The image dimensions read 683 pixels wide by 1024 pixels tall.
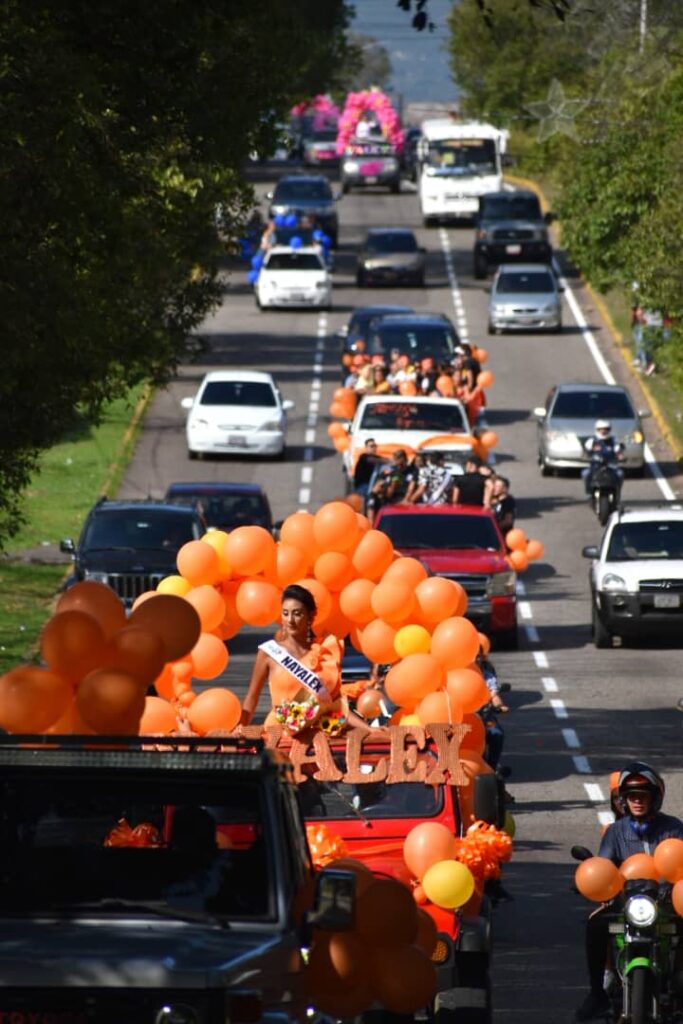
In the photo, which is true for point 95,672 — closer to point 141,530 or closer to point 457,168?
point 141,530

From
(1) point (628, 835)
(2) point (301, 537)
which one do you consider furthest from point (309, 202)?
(1) point (628, 835)

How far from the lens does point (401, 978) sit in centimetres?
952

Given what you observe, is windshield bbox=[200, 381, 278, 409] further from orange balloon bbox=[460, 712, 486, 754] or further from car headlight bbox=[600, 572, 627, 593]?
orange balloon bbox=[460, 712, 486, 754]

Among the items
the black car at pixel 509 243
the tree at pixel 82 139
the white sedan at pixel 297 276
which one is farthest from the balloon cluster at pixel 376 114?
the tree at pixel 82 139

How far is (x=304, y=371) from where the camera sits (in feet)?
189

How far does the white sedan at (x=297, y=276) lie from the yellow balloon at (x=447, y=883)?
53219mm

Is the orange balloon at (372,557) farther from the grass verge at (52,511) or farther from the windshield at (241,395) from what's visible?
the windshield at (241,395)

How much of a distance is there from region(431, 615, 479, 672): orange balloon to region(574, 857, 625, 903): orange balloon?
241cm

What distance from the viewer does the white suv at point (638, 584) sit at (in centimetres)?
3083

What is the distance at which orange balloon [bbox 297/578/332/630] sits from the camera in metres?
15.9

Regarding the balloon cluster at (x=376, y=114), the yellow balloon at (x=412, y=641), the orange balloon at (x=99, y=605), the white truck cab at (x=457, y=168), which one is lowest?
the balloon cluster at (x=376, y=114)

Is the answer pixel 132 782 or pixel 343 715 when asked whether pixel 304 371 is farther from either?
pixel 132 782

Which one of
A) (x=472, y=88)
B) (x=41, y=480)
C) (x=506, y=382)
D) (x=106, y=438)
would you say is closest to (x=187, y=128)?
(x=41, y=480)

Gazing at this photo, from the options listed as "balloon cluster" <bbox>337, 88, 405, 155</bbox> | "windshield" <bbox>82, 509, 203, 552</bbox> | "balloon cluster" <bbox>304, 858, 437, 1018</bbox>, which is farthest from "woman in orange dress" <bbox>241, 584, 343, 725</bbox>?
"balloon cluster" <bbox>337, 88, 405, 155</bbox>
